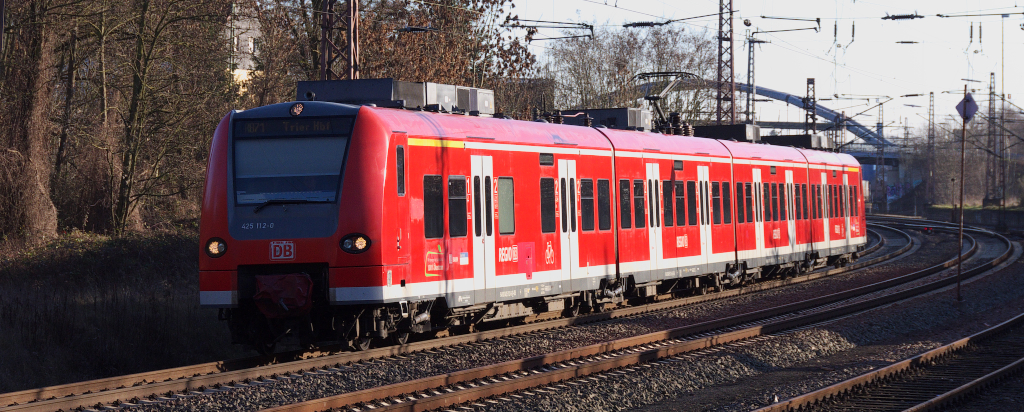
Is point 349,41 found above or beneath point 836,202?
above

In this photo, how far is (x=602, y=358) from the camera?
12.1m

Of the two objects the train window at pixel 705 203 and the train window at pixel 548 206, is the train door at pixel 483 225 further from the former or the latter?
the train window at pixel 705 203

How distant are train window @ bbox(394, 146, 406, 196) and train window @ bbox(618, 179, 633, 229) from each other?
593 centimetres

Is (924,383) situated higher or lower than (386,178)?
lower

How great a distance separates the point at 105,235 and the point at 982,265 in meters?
22.4

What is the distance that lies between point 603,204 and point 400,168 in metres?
5.40

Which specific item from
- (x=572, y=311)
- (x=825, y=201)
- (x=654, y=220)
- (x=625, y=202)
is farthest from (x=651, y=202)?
(x=825, y=201)

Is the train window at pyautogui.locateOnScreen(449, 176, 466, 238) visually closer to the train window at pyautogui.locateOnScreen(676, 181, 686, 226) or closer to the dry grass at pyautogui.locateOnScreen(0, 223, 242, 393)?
the dry grass at pyautogui.locateOnScreen(0, 223, 242, 393)

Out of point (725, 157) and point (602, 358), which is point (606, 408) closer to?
point (602, 358)

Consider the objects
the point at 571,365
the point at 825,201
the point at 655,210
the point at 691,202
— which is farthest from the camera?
the point at 825,201

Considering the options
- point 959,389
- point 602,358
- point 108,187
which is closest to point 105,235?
point 108,187

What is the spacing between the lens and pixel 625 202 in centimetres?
1709

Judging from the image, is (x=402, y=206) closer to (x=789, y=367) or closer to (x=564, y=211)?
(x=564, y=211)

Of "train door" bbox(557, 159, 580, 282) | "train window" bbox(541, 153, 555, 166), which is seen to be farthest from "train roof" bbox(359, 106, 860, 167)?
"train door" bbox(557, 159, 580, 282)
